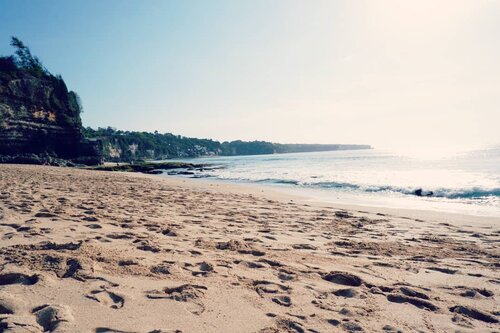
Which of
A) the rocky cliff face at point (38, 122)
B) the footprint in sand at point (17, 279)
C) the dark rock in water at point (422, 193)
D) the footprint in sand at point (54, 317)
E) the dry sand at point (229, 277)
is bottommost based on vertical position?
the dark rock in water at point (422, 193)

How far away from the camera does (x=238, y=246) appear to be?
15.4ft

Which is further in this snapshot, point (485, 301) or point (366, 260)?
point (366, 260)

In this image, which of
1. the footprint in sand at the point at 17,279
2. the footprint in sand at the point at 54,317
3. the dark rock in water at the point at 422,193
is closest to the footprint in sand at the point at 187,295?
the footprint in sand at the point at 54,317

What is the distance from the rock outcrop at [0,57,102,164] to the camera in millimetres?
35344

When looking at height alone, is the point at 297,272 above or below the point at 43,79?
below

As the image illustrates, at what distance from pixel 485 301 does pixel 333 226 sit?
12.8 feet

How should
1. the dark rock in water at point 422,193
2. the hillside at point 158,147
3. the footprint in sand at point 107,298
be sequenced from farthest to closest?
1. the hillside at point 158,147
2. the dark rock in water at point 422,193
3. the footprint in sand at point 107,298

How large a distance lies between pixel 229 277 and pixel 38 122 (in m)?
45.5

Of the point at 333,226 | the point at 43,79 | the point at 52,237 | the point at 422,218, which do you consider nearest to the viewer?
the point at 52,237

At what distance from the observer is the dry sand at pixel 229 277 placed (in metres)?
2.51

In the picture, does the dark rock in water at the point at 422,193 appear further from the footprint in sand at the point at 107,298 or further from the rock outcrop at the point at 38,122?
the rock outcrop at the point at 38,122

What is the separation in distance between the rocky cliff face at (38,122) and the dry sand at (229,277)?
36.7 m

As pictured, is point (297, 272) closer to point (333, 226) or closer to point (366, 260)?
point (366, 260)

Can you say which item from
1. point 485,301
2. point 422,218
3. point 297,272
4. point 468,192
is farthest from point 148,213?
point 468,192
